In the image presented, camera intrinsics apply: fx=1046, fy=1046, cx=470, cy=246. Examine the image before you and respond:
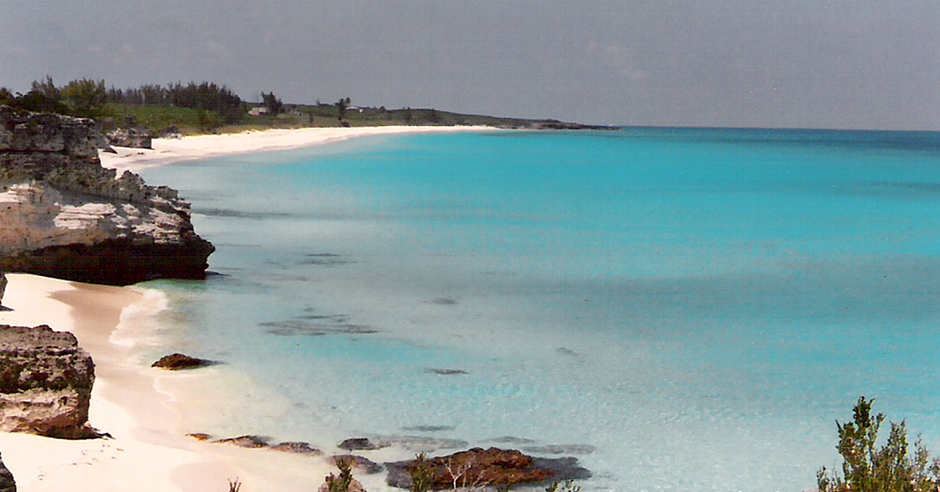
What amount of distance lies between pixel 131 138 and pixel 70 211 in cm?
3601

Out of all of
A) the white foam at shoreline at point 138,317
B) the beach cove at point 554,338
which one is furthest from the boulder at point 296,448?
the white foam at shoreline at point 138,317

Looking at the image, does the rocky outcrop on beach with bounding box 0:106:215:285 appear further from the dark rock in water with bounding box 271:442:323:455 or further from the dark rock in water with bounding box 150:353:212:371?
the dark rock in water with bounding box 271:442:323:455

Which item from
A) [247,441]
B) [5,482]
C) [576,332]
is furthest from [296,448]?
[576,332]

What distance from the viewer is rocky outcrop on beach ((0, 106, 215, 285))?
1168cm

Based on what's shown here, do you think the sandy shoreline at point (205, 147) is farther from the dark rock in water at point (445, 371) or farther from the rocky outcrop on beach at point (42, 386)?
the rocky outcrop on beach at point (42, 386)

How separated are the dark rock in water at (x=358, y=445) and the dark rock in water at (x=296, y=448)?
217 mm

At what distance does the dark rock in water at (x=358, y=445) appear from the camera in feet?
24.0

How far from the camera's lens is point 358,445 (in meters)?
7.39

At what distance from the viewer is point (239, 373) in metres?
9.27

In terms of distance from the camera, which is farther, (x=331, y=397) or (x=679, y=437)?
(x=331, y=397)

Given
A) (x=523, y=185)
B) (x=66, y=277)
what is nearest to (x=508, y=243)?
(x=66, y=277)

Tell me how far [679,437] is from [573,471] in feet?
4.38

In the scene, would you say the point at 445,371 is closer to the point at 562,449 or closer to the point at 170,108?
the point at 562,449

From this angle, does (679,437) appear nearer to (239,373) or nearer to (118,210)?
(239,373)
